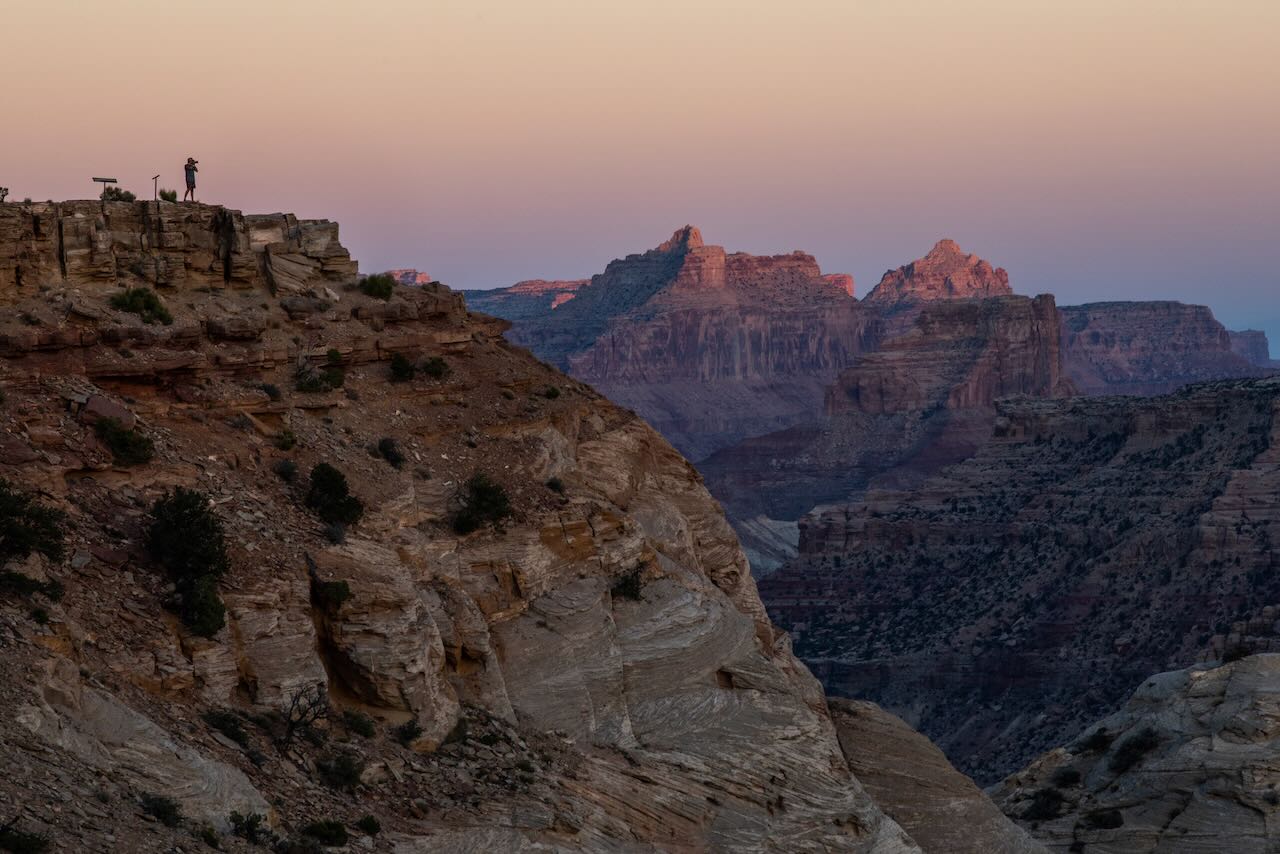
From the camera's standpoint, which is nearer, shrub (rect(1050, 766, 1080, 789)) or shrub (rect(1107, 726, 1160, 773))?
shrub (rect(1107, 726, 1160, 773))

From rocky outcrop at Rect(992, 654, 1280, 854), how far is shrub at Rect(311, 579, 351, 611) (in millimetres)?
26422

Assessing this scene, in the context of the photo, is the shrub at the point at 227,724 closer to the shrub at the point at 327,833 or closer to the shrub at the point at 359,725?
the shrub at the point at 327,833

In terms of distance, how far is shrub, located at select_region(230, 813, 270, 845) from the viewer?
24562 mm

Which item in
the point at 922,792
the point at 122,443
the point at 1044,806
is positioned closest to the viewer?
the point at 122,443

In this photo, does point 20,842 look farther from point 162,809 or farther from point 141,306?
point 141,306

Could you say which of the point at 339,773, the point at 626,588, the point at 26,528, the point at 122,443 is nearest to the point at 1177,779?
the point at 626,588

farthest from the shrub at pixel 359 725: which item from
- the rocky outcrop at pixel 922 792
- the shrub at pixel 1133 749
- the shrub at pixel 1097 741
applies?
the shrub at pixel 1097 741

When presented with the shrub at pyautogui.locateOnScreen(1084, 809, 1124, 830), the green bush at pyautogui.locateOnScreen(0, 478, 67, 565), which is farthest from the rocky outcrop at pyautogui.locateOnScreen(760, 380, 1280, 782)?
the green bush at pyautogui.locateOnScreen(0, 478, 67, 565)

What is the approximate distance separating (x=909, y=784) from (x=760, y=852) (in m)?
9.71

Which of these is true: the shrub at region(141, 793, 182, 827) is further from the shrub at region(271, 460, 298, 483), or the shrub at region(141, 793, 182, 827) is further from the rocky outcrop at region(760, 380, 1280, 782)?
the rocky outcrop at region(760, 380, 1280, 782)

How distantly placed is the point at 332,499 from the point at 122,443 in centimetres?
396

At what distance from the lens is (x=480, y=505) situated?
35844 millimetres

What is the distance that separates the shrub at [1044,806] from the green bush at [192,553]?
33169 millimetres

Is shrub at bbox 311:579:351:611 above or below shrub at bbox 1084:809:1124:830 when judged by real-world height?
above
